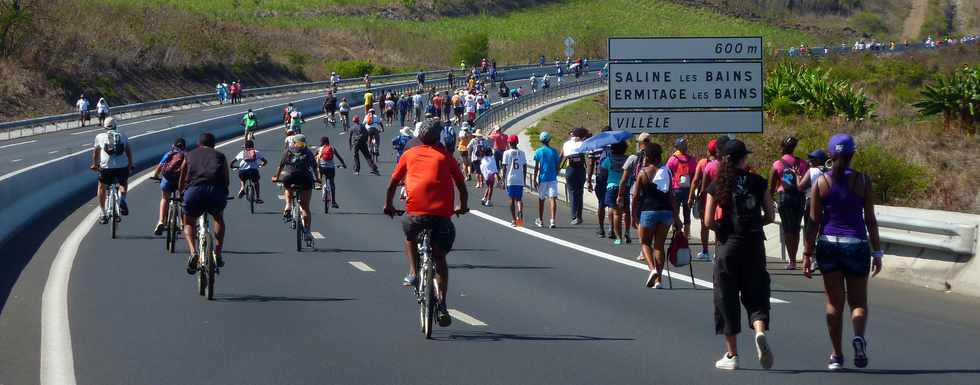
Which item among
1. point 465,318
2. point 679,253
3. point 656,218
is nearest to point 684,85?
point 656,218

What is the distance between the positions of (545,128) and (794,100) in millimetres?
12903

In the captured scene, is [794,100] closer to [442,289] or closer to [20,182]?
[20,182]

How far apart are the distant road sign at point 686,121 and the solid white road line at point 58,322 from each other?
379 inches

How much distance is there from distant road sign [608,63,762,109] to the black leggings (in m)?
14.0

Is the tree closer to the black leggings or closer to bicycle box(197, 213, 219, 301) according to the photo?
bicycle box(197, 213, 219, 301)

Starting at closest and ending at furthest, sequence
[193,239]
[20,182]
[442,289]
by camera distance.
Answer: [442,289] → [193,239] → [20,182]

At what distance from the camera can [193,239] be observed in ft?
44.8

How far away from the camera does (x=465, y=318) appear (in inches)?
474

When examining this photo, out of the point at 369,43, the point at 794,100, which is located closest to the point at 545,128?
the point at 794,100

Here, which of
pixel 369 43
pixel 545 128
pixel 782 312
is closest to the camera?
pixel 782 312

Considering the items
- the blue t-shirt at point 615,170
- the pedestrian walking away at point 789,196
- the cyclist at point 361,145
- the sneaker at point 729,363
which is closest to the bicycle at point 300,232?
the blue t-shirt at point 615,170

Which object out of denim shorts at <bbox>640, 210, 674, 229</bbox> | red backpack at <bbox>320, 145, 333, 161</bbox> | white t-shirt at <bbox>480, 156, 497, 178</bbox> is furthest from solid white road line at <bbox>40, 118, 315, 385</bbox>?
white t-shirt at <bbox>480, 156, 497, 178</bbox>

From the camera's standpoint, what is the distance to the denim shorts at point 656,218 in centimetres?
1417

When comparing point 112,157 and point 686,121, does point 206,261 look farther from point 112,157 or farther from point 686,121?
point 686,121
